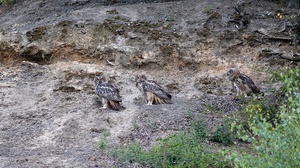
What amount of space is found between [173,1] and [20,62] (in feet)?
18.7

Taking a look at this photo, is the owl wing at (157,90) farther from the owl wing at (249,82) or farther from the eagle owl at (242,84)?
the owl wing at (249,82)

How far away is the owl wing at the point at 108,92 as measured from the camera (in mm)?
13602

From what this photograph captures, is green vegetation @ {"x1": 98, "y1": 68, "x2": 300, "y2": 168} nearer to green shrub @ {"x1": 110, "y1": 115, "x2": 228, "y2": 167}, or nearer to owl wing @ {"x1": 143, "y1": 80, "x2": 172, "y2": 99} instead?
green shrub @ {"x1": 110, "y1": 115, "x2": 228, "y2": 167}

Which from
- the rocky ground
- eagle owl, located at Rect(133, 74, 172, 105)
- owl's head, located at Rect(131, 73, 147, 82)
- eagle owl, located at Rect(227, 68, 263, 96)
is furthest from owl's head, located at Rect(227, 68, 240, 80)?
owl's head, located at Rect(131, 73, 147, 82)

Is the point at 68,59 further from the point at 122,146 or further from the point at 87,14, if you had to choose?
the point at 122,146

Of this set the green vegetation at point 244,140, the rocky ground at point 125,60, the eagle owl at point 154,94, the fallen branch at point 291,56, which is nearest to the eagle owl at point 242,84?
the rocky ground at point 125,60

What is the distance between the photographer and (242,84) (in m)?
14.3

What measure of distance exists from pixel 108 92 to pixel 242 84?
11.2 ft

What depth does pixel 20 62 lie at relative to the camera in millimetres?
16578

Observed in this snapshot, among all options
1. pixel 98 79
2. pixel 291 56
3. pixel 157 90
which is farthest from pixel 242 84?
pixel 98 79

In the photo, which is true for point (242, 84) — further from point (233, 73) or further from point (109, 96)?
point (109, 96)

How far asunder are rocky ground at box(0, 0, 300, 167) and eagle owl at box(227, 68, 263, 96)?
325 millimetres

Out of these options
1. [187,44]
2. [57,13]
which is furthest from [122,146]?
[57,13]

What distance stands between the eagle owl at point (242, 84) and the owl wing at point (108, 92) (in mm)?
3021
